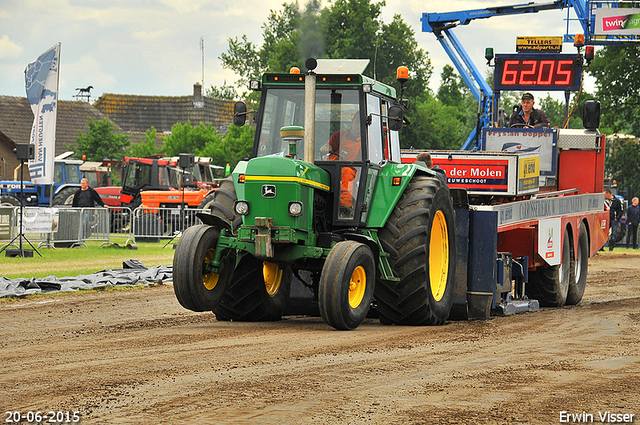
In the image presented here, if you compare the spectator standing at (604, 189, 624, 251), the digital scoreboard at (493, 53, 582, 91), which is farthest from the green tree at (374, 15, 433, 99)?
the digital scoreboard at (493, 53, 582, 91)

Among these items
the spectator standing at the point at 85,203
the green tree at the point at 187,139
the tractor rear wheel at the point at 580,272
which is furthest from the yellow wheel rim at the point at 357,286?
the green tree at the point at 187,139

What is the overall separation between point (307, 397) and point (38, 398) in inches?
65.0

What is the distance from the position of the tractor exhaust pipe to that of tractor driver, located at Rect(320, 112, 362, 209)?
26 cm

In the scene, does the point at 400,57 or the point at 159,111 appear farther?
the point at 159,111

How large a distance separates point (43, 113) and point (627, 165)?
25851mm

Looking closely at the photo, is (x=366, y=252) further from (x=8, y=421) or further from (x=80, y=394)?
(x=8, y=421)

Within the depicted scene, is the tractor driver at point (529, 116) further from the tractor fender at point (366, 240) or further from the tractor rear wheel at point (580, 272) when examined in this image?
the tractor fender at point (366, 240)

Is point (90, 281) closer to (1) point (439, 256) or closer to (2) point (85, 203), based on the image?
(1) point (439, 256)

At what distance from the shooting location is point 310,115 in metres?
8.98

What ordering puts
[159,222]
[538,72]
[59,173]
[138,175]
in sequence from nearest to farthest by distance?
1. [538,72]
2. [159,222]
3. [138,175]
4. [59,173]

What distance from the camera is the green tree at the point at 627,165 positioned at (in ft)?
126

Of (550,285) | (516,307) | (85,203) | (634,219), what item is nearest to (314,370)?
(516,307)

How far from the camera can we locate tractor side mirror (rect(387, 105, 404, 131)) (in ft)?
30.6

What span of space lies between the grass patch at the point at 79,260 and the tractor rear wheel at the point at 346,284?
8.07 meters
